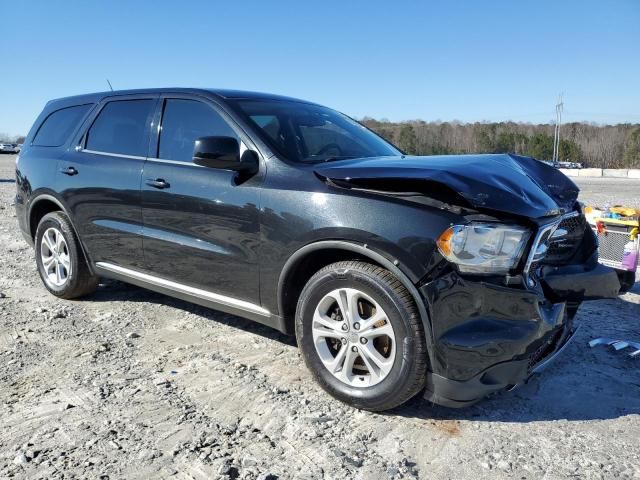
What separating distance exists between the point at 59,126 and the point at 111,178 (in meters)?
1.27

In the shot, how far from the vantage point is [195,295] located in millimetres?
3736

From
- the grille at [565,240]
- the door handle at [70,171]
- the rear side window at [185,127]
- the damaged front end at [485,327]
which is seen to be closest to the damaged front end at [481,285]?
the damaged front end at [485,327]

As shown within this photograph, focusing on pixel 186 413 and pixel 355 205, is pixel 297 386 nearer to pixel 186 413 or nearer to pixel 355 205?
pixel 186 413

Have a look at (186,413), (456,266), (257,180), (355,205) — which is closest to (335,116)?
(257,180)

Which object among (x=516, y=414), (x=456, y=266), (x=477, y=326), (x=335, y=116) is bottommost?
(x=516, y=414)

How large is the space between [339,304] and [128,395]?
1.37 m

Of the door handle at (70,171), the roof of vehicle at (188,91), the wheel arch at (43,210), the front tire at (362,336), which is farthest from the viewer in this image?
the wheel arch at (43,210)

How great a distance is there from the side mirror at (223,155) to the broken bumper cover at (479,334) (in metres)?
1.40

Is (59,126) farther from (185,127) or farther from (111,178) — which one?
(185,127)

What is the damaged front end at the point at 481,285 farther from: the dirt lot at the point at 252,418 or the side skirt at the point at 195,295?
the side skirt at the point at 195,295

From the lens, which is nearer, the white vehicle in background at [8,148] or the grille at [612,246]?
the grille at [612,246]

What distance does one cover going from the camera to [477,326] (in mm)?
2596

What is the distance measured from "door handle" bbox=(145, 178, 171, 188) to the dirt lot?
1168mm

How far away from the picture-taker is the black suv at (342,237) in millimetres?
2615
